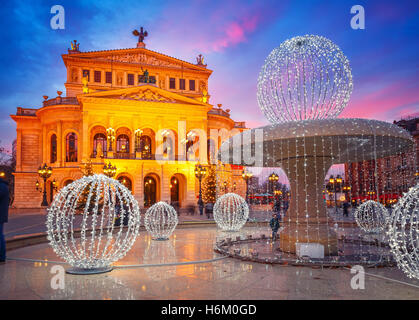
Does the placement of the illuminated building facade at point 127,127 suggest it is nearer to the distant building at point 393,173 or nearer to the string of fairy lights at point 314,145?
the distant building at point 393,173

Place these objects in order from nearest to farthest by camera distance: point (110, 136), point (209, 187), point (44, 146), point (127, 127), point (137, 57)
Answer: point (209, 187)
point (110, 136)
point (127, 127)
point (44, 146)
point (137, 57)

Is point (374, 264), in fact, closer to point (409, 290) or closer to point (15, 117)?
point (409, 290)

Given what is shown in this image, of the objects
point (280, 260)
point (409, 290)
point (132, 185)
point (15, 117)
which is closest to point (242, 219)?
point (280, 260)

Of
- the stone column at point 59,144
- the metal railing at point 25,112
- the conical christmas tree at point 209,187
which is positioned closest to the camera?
the conical christmas tree at point 209,187

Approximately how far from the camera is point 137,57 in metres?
44.2

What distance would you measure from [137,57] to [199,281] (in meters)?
42.3

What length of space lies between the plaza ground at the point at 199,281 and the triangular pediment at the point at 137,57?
38831 mm

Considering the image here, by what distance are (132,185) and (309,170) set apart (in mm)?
28829

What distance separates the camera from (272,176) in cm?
2733

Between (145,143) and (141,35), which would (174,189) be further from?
(141,35)

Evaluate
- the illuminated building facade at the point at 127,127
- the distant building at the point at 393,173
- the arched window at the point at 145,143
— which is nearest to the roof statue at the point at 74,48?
the illuminated building facade at the point at 127,127

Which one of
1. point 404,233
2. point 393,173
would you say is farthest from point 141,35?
point 404,233

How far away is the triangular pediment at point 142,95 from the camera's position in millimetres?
35531

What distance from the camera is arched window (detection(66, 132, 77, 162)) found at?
39347mm
